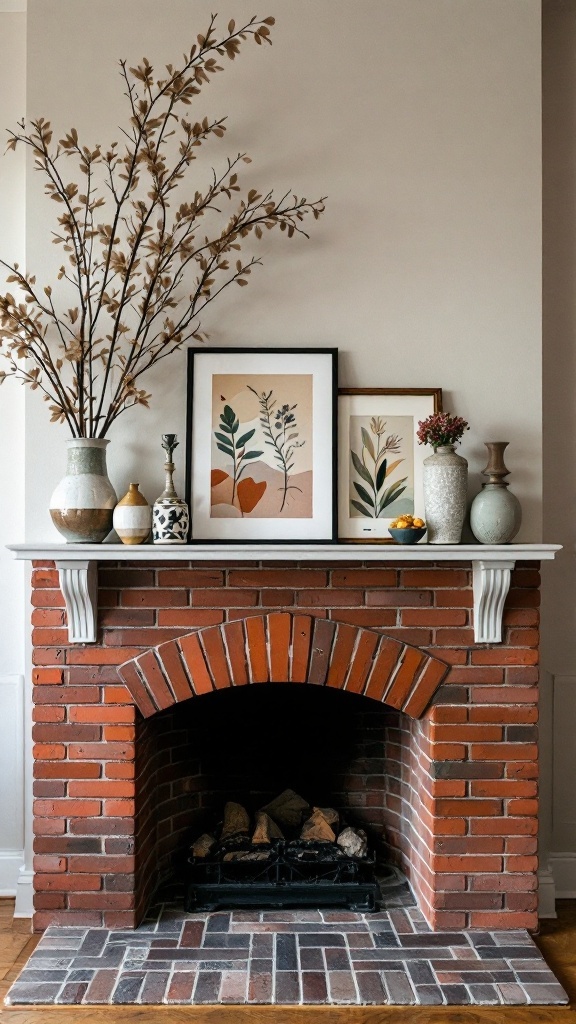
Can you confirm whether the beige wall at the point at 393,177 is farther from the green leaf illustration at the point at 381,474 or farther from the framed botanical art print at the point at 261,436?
the green leaf illustration at the point at 381,474

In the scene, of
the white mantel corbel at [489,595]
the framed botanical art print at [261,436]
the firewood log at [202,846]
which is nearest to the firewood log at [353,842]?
the firewood log at [202,846]

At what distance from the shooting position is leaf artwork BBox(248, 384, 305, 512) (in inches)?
98.4

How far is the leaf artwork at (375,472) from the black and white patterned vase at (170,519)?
54cm

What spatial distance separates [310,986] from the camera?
212 cm

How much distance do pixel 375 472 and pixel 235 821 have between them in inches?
52.0

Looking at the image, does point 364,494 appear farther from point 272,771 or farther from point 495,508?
point 272,771

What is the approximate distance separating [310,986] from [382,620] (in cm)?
103

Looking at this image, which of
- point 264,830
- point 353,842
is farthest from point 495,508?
point 264,830

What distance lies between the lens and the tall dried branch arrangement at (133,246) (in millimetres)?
2443

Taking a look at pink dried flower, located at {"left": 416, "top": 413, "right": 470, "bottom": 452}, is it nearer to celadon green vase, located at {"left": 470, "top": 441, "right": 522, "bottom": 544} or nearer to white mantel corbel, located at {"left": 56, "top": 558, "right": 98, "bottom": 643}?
celadon green vase, located at {"left": 470, "top": 441, "right": 522, "bottom": 544}

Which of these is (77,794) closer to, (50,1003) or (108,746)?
(108,746)

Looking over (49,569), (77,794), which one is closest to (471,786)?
(77,794)

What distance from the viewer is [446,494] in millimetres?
2385

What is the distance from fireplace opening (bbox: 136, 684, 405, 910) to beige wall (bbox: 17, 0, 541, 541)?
996mm
